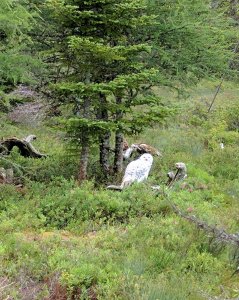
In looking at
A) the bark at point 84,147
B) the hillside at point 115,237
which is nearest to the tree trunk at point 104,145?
the hillside at point 115,237

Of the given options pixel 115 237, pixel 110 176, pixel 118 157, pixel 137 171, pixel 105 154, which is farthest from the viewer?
pixel 118 157

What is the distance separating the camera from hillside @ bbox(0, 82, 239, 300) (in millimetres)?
5625

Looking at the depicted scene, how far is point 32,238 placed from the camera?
730 cm

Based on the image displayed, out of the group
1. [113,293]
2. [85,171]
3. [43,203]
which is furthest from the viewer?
[85,171]

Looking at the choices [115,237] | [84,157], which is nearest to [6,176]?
[84,157]

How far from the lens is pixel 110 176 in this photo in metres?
11.8

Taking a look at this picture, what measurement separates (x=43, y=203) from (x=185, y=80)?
6.51 metres

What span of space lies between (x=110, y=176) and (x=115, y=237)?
182 inches

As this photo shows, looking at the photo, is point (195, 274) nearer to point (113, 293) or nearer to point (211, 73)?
point (113, 293)

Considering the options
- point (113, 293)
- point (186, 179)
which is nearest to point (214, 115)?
point (186, 179)

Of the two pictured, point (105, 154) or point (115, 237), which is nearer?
point (115, 237)

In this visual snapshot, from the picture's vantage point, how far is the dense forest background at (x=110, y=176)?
5.86 m

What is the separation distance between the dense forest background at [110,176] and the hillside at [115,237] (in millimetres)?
24

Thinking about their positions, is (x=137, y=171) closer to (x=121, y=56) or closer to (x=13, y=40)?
(x=121, y=56)
